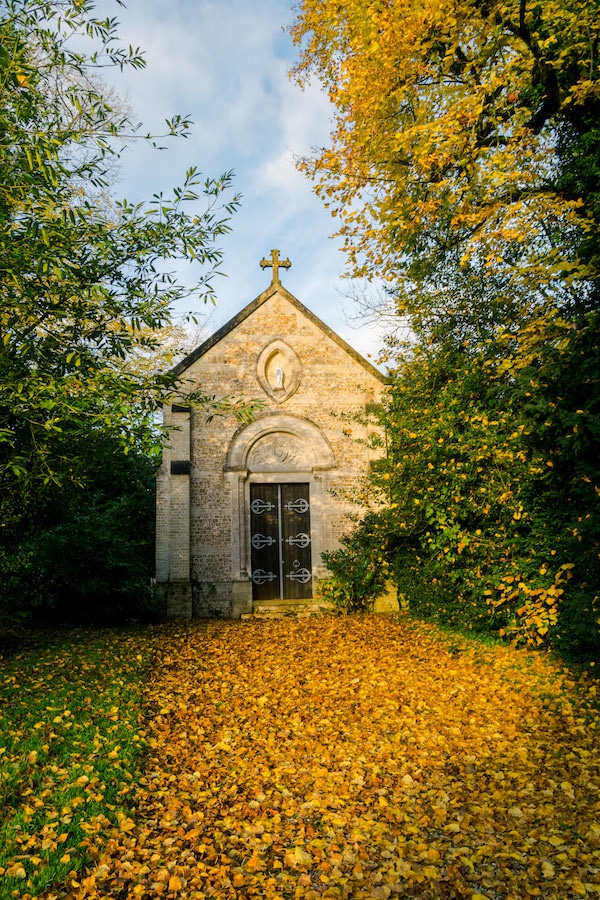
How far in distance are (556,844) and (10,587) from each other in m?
8.14

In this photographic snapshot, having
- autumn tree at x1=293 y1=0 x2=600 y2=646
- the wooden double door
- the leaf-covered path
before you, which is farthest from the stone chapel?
the leaf-covered path

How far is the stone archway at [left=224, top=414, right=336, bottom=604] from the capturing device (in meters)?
12.1

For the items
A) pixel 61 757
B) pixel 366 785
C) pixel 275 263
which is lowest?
pixel 366 785

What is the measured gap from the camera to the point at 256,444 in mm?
12531

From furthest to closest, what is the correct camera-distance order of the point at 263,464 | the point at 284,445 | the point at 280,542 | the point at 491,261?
the point at 284,445
the point at 263,464
the point at 280,542
the point at 491,261

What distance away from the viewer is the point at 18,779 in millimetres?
4062

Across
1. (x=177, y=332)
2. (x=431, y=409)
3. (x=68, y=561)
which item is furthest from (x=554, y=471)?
(x=177, y=332)

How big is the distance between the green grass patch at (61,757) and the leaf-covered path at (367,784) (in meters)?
0.19

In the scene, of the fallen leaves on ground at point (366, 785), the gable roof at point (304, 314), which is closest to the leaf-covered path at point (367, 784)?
the fallen leaves on ground at point (366, 785)

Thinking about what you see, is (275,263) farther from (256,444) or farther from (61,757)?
(61,757)

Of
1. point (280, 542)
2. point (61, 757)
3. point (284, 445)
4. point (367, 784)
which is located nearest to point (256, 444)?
point (284, 445)

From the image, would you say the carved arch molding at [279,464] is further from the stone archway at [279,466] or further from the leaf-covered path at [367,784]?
the leaf-covered path at [367,784]

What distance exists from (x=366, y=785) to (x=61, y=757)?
2360 mm

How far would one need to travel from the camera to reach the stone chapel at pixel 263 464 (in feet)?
38.8
